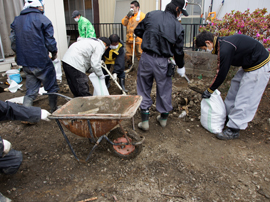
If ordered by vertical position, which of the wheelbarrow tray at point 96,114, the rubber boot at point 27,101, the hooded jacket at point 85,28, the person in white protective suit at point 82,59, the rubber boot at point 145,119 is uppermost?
the hooded jacket at point 85,28

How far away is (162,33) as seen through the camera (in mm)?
3152

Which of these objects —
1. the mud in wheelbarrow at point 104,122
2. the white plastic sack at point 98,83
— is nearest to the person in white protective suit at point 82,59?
the white plastic sack at point 98,83

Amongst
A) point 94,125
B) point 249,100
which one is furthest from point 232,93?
point 94,125

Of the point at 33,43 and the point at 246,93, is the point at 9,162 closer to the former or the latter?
the point at 33,43

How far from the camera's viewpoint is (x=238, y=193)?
2.43m

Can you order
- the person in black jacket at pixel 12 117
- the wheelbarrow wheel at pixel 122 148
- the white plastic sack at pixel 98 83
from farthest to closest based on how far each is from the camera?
the white plastic sack at pixel 98 83 < the wheelbarrow wheel at pixel 122 148 < the person in black jacket at pixel 12 117

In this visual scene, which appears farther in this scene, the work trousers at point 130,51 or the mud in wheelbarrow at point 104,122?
the work trousers at point 130,51

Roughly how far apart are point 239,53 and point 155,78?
1.28 metres

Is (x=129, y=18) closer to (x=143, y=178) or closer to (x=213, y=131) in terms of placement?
(x=213, y=131)

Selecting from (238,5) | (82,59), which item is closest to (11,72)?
(82,59)

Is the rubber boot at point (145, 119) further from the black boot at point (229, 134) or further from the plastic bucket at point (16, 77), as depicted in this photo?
the plastic bucket at point (16, 77)

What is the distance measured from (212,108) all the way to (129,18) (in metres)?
4.37

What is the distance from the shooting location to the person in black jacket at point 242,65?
3.03 metres

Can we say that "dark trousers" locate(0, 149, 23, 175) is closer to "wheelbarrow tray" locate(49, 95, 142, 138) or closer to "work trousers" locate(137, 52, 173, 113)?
"wheelbarrow tray" locate(49, 95, 142, 138)
